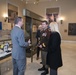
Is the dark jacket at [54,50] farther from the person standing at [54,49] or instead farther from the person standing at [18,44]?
the person standing at [18,44]

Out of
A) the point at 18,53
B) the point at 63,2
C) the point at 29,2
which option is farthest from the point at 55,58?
the point at 29,2

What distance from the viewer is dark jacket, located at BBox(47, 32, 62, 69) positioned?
259 centimetres

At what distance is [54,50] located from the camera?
2.65 metres

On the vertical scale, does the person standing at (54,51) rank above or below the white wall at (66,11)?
below

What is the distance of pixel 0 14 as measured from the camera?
9.70 m

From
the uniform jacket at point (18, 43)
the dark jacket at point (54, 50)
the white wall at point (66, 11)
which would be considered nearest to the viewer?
the uniform jacket at point (18, 43)

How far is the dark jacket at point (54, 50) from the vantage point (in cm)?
259

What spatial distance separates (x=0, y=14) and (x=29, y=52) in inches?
212

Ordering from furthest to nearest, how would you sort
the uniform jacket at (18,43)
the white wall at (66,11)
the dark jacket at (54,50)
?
1. the white wall at (66,11)
2. the dark jacket at (54,50)
3. the uniform jacket at (18,43)

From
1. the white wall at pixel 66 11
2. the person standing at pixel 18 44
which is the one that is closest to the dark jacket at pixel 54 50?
the person standing at pixel 18 44

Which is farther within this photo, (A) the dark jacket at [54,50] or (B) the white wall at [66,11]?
(B) the white wall at [66,11]

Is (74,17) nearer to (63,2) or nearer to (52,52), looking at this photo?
(63,2)

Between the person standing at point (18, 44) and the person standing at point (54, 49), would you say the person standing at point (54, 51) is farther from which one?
the person standing at point (18, 44)

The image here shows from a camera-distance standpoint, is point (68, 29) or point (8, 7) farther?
point (68, 29)
